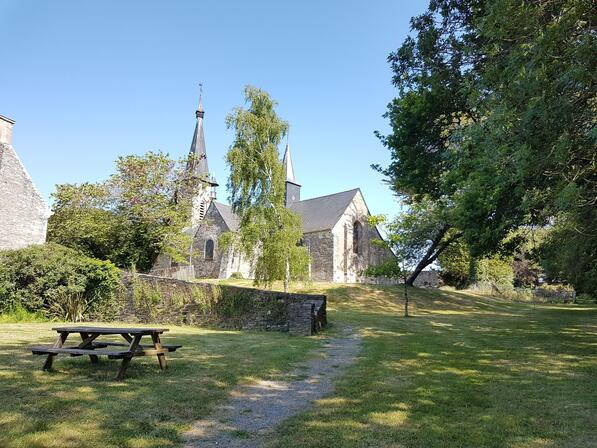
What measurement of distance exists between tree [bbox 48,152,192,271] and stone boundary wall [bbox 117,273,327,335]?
642 cm

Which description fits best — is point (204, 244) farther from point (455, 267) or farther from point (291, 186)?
point (455, 267)

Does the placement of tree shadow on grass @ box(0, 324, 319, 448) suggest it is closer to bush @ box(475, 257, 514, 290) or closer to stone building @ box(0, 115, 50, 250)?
stone building @ box(0, 115, 50, 250)

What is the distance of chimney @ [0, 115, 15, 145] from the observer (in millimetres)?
21266

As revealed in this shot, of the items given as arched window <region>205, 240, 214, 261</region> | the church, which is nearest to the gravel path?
the church

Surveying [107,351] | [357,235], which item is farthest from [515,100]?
[357,235]

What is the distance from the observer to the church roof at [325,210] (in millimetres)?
39906

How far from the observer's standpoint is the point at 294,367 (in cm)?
773

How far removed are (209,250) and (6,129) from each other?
24.0 metres

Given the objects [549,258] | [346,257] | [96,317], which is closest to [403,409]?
[96,317]

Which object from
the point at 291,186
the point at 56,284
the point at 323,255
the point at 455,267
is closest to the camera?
the point at 56,284

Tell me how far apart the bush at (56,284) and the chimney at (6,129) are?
284 inches

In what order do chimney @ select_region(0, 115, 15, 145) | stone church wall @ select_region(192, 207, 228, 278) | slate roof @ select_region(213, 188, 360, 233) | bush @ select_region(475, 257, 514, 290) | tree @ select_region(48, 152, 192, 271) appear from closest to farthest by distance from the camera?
1. chimney @ select_region(0, 115, 15, 145)
2. tree @ select_region(48, 152, 192, 271)
3. slate roof @ select_region(213, 188, 360, 233)
4. bush @ select_region(475, 257, 514, 290)
5. stone church wall @ select_region(192, 207, 228, 278)

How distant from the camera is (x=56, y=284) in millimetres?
16562

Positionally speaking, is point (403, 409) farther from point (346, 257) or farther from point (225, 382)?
point (346, 257)
